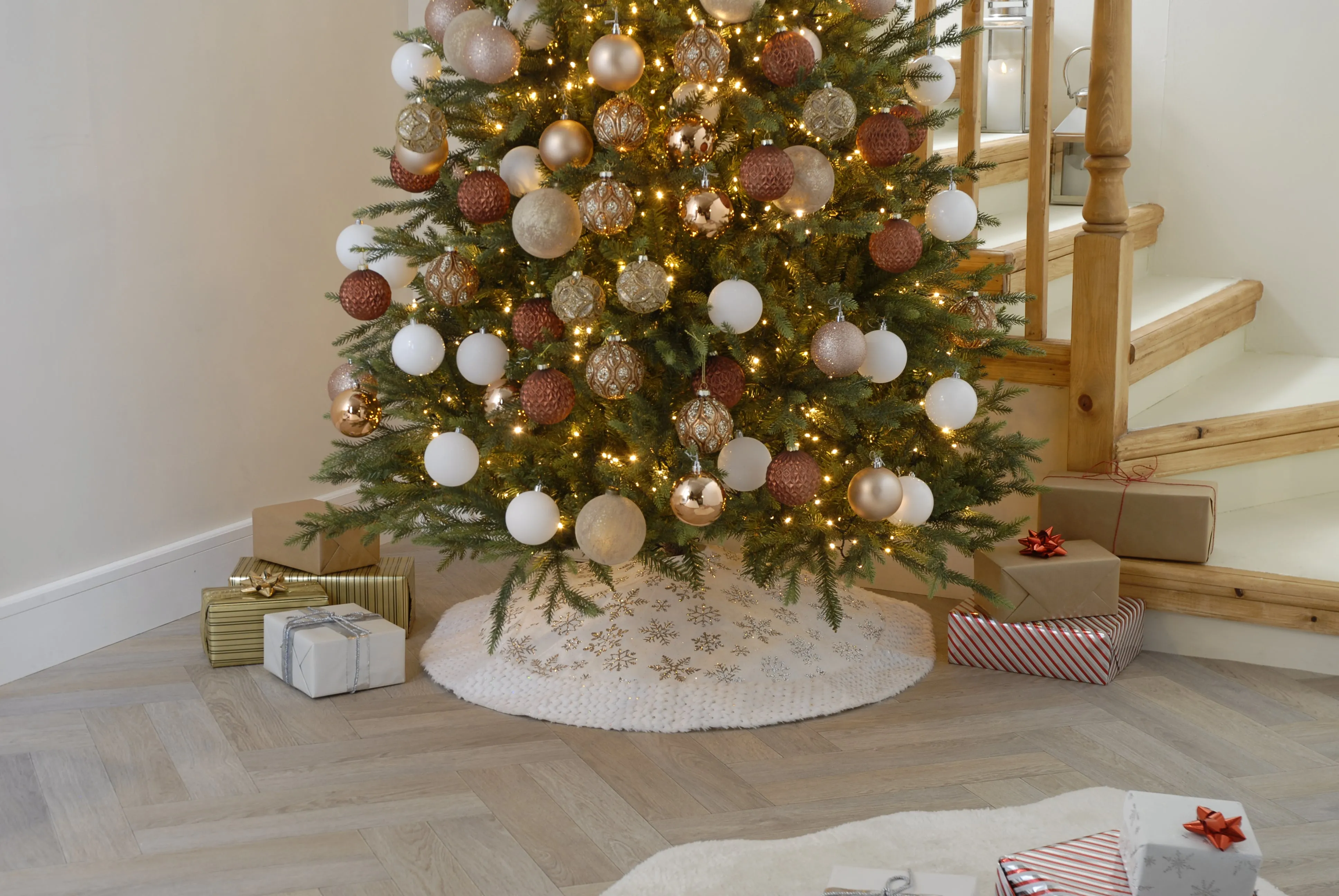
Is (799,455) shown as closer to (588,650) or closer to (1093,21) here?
(588,650)

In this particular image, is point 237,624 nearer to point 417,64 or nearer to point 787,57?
point 417,64

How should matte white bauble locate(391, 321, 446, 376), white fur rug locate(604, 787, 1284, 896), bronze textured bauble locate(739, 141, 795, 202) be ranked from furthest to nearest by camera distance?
matte white bauble locate(391, 321, 446, 376) → bronze textured bauble locate(739, 141, 795, 202) → white fur rug locate(604, 787, 1284, 896)

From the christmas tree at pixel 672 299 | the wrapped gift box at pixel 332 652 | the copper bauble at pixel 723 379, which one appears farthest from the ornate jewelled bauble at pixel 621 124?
the wrapped gift box at pixel 332 652

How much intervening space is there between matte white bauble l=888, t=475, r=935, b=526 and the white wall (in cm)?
164

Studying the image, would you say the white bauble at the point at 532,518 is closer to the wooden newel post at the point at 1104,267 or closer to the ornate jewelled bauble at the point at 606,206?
the ornate jewelled bauble at the point at 606,206

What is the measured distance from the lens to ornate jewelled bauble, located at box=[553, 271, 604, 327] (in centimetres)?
191

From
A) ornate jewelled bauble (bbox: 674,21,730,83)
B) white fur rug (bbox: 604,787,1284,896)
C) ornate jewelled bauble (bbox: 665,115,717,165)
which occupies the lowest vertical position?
white fur rug (bbox: 604,787,1284,896)

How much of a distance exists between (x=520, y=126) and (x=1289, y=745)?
166 cm

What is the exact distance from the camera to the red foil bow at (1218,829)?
1.36 metres

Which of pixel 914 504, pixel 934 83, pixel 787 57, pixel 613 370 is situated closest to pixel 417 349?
pixel 613 370

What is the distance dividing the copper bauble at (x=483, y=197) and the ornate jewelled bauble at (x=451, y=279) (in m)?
0.08

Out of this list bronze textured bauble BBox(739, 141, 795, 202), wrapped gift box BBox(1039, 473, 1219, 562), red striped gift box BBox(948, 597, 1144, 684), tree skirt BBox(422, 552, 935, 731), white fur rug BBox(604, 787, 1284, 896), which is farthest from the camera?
wrapped gift box BBox(1039, 473, 1219, 562)

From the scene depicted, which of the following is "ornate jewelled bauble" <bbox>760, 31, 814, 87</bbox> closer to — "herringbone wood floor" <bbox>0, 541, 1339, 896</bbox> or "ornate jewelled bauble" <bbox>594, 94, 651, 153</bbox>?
"ornate jewelled bauble" <bbox>594, 94, 651, 153</bbox>

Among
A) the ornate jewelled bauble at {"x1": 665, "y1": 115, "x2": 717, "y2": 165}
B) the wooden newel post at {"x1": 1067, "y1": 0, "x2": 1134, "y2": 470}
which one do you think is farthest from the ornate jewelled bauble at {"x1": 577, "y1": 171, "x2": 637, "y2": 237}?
the wooden newel post at {"x1": 1067, "y1": 0, "x2": 1134, "y2": 470}
